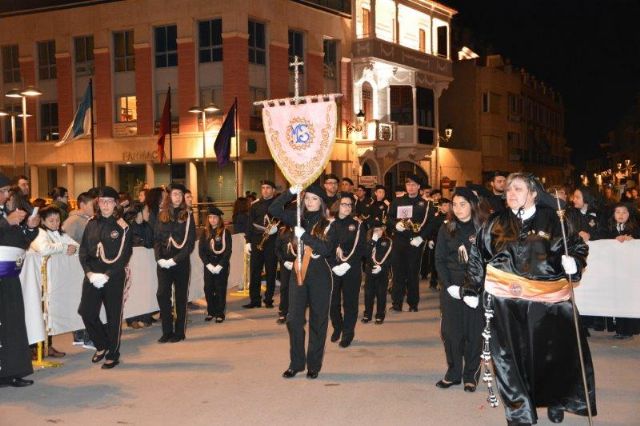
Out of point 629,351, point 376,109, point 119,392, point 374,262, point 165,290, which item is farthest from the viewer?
point 376,109

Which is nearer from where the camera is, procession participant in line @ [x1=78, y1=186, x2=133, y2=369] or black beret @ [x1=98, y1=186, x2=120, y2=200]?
procession participant in line @ [x1=78, y1=186, x2=133, y2=369]

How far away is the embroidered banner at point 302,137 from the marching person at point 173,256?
245cm

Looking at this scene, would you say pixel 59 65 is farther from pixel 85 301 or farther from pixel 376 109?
pixel 85 301

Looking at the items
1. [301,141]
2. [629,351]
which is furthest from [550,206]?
[629,351]

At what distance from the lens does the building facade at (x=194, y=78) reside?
31047 mm

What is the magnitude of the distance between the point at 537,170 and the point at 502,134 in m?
12.2

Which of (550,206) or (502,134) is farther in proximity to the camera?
(502,134)

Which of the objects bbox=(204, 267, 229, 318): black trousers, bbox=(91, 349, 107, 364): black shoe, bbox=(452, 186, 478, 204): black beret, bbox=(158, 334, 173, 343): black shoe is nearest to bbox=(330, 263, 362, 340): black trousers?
bbox=(158, 334, 173, 343): black shoe

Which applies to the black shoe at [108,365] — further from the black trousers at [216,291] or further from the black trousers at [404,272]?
the black trousers at [404,272]

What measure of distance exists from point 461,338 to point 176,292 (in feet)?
14.6

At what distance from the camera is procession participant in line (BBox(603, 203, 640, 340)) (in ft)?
34.1

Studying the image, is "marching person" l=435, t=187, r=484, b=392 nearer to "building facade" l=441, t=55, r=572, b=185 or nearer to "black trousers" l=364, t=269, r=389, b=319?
"black trousers" l=364, t=269, r=389, b=319

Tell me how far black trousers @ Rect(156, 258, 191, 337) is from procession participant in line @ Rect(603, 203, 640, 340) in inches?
235

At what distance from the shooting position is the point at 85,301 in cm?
893
